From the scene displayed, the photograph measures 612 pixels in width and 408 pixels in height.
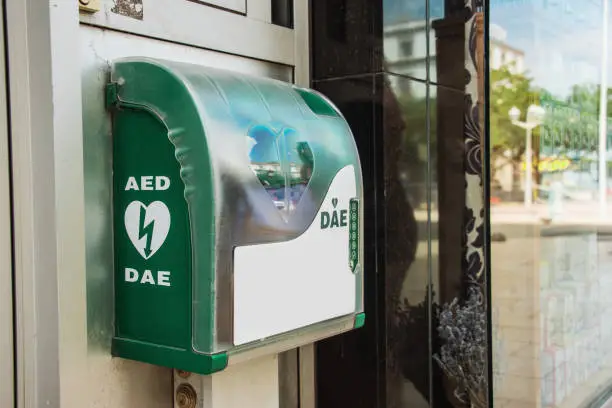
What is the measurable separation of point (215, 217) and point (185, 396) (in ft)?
2.41

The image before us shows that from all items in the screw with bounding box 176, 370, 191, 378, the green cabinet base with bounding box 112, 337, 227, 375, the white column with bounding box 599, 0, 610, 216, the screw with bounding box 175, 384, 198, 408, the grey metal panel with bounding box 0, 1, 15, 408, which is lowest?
the screw with bounding box 175, 384, 198, 408

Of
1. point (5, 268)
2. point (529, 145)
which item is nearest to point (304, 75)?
point (5, 268)

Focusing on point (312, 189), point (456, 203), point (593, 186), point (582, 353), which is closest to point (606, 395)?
point (582, 353)

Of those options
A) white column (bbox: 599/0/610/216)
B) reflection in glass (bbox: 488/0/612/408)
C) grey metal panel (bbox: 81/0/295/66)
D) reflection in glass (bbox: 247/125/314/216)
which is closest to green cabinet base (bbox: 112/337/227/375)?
reflection in glass (bbox: 247/125/314/216)

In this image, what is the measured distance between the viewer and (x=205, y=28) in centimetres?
268

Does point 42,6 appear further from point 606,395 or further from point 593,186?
point 606,395

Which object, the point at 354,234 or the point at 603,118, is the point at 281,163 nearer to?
the point at 354,234

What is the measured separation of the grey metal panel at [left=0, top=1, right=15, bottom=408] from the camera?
7.13 feet

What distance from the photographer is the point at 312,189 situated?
2.41m

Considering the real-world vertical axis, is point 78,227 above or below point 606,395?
above

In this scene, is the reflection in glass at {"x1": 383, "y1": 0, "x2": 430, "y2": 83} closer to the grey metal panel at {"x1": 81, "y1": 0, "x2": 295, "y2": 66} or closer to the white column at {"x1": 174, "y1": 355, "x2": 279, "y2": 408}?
the grey metal panel at {"x1": 81, "y1": 0, "x2": 295, "y2": 66}

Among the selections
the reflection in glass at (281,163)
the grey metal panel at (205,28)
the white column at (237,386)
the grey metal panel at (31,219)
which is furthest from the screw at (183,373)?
the grey metal panel at (205,28)

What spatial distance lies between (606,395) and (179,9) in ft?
13.6

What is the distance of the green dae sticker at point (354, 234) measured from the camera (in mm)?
2623
